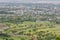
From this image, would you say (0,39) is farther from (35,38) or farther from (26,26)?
(26,26)

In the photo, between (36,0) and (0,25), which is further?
(36,0)

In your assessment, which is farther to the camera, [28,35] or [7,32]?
[7,32]

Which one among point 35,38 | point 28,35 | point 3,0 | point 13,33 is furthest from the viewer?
point 3,0

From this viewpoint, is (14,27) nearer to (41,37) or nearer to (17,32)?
A: (17,32)

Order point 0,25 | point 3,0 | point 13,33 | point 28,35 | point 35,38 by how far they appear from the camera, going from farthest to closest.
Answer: point 3,0 → point 0,25 → point 13,33 → point 28,35 → point 35,38

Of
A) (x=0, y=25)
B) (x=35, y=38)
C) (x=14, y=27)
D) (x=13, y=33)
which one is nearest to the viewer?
(x=35, y=38)

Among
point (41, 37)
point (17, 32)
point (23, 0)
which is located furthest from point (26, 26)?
point (23, 0)

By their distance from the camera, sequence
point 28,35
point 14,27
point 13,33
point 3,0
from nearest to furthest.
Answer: point 28,35 → point 13,33 → point 14,27 → point 3,0

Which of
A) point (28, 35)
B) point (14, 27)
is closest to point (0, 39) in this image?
point (28, 35)
